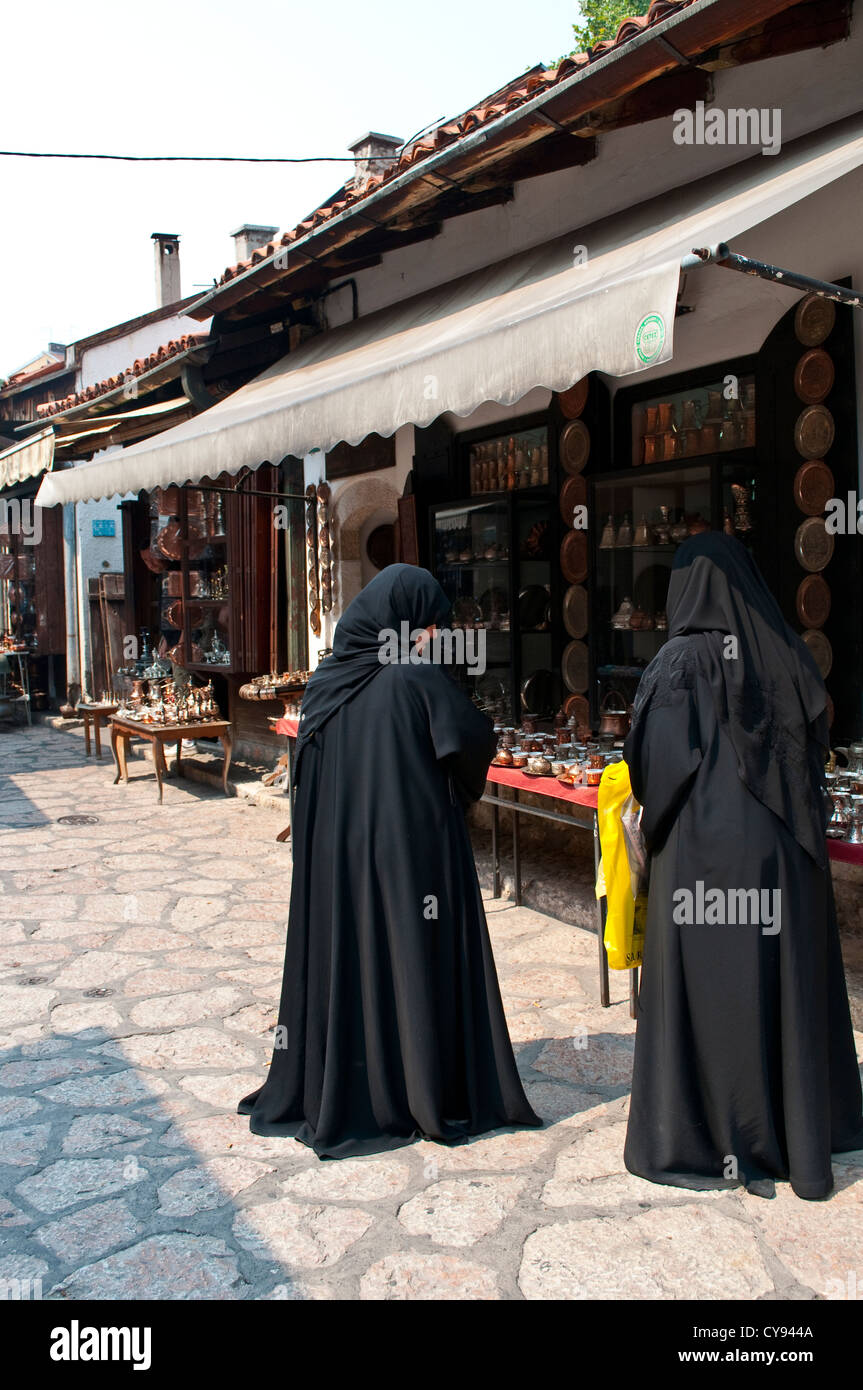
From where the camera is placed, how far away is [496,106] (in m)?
5.29

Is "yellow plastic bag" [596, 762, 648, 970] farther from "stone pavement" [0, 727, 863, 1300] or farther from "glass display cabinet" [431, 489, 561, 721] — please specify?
"glass display cabinet" [431, 489, 561, 721]

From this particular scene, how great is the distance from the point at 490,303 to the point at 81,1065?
13.8ft

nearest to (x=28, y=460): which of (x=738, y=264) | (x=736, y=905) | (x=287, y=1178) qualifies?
(x=738, y=264)

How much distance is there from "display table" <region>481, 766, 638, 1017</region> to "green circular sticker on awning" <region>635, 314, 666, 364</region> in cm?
164

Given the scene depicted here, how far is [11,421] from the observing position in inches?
751

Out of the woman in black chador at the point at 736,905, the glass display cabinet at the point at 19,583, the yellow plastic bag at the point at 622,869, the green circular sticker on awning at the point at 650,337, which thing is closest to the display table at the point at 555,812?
the yellow plastic bag at the point at 622,869

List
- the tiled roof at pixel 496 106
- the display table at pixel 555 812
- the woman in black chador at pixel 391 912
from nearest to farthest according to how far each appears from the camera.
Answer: the woman in black chador at pixel 391 912 < the display table at pixel 555 812 < the tiled roof at pixel 496 106

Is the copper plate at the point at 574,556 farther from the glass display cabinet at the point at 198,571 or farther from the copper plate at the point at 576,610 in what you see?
the glass display cabinet at the point at 198,571

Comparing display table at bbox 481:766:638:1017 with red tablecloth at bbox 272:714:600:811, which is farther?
red tablecloth at bbox 272:714:600:811

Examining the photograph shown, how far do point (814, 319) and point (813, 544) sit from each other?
1011 mm

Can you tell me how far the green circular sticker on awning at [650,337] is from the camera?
11.1 ft

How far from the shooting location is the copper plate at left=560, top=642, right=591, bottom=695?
21.0 ft

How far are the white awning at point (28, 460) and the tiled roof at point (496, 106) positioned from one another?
3868 mm

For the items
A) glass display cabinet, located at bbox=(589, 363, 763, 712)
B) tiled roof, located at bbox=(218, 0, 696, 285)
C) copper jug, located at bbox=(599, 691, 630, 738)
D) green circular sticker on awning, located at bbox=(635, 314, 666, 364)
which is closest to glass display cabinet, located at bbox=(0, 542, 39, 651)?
tiled roof, located at bbox=(218, 0, 696, 285)
